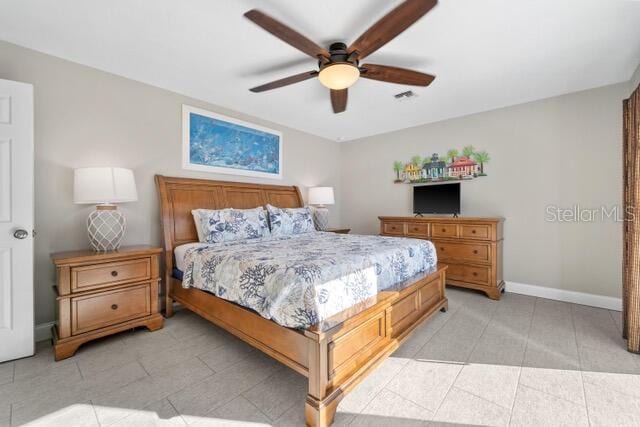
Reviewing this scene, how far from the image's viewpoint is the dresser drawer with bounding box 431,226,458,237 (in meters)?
3.72

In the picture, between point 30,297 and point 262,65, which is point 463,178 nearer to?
point 262,65

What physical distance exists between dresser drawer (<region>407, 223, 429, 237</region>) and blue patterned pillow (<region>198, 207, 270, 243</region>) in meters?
2.13

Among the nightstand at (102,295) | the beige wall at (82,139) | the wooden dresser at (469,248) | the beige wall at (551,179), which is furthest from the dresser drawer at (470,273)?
the beige wall at (82,139)

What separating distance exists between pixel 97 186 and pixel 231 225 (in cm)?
120

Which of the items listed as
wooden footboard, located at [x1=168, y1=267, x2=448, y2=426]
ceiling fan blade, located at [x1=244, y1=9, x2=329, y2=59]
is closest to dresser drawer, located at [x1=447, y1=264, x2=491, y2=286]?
wooden footboard, located at [x1=168, y1=267, x2=448, y2=426]

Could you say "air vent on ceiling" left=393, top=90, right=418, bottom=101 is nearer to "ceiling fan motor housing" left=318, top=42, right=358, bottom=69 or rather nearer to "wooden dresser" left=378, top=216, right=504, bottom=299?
"ceiling fan motor housing" left=318, top=42, right=358, bottom=69

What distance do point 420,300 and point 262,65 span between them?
8.82ft

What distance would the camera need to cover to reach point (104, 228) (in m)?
2.46

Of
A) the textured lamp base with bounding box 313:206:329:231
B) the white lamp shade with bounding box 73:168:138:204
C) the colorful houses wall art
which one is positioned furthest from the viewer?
the textured lamp base with bounding box 313:206:329:231

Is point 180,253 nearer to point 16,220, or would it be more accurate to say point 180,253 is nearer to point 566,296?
point 16,220

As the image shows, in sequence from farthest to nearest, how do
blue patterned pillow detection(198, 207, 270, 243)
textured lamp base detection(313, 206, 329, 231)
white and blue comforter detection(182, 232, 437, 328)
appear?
1. textured lamp base detection(313, 206, 329, 231)
2. blue patterned pillow detection(198, 207, 270, 243)
3. white and blue comforter detection(182, 232, 437, 328)

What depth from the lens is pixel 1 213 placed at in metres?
2.03

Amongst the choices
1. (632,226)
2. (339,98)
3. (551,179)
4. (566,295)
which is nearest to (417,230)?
(551,179)

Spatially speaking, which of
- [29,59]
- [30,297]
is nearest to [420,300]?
[30,297]
